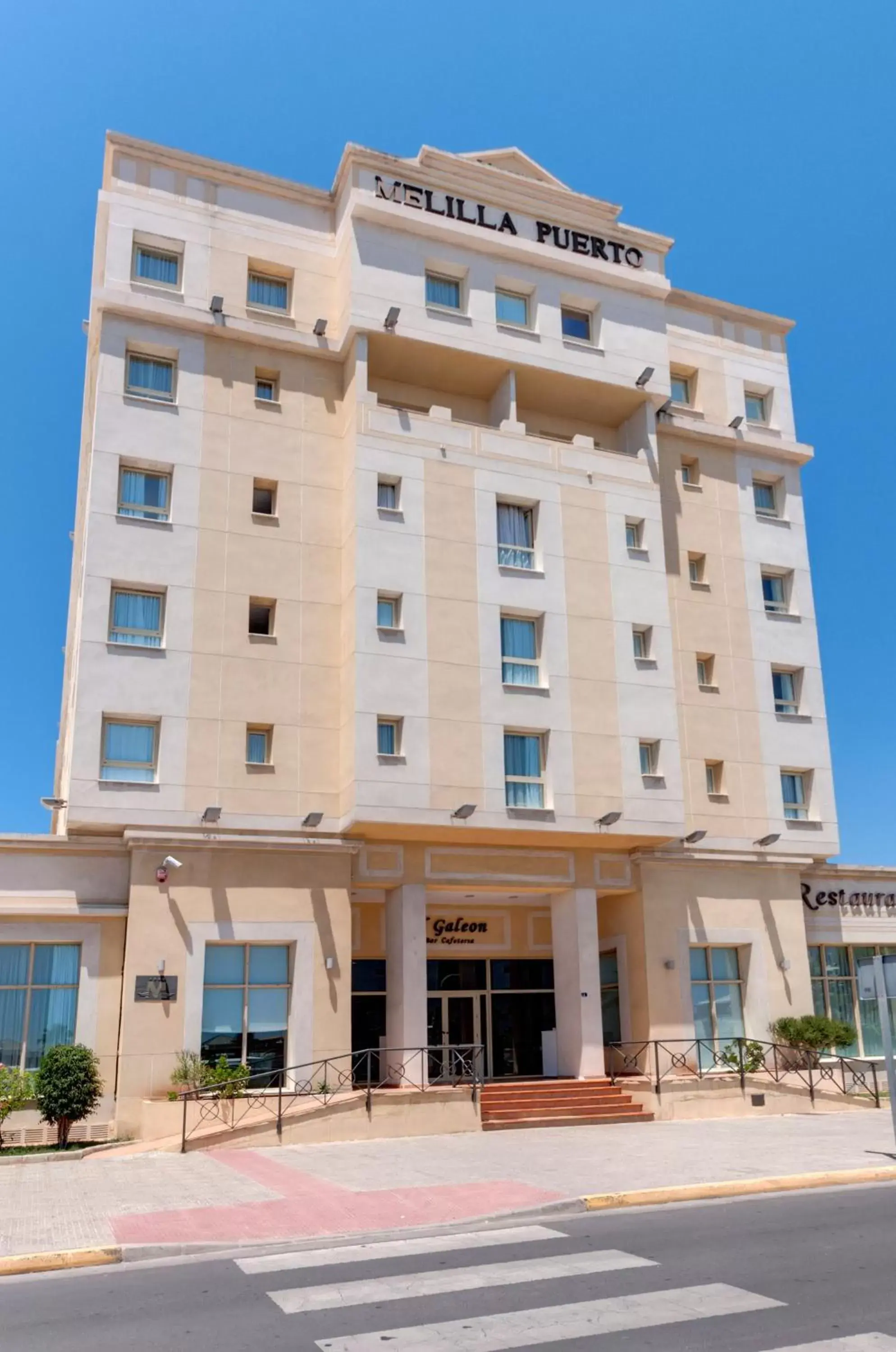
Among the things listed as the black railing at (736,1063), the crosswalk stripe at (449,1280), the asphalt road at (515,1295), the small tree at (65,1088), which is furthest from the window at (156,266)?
the crosswalk stripe at (449,1280)

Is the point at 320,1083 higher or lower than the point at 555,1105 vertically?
higher

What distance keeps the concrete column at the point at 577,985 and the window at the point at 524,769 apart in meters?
2.62

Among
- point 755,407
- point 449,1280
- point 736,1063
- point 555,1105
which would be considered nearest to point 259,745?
point 555,1105

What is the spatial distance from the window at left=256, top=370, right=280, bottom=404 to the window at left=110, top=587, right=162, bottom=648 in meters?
5.99

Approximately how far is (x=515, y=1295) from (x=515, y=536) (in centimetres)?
2120

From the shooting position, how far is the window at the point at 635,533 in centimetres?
2966

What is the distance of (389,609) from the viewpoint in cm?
2648

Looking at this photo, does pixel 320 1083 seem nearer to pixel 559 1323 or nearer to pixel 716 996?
pixel 716 996

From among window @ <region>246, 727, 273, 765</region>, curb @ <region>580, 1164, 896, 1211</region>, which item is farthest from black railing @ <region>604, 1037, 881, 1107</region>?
window @ <region>246, 727, 273, 765</region>

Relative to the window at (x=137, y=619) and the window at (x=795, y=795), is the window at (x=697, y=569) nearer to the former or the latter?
the window at (x=795, y=795)

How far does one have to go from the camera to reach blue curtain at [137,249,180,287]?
89.8 feet

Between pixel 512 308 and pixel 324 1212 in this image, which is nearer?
pixel 324 1212

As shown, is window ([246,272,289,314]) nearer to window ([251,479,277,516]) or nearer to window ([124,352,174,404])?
window ([124,352,174,404])

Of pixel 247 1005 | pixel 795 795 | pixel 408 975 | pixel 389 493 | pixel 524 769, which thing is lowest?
pixel 247 1005
